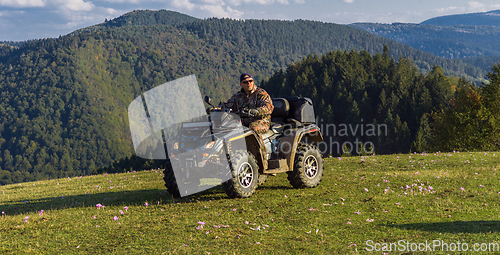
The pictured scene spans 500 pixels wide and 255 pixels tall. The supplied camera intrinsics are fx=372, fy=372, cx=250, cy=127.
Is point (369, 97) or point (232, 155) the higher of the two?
point (232, 155)

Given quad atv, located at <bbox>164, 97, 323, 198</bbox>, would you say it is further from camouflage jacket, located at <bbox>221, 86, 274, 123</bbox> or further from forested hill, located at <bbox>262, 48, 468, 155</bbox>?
forested hill, located at <bbox>262, 48, 468, 155</bbox>

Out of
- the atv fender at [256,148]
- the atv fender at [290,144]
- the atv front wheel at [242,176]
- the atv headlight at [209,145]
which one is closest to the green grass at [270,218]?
the atv front wheel at [242,176]

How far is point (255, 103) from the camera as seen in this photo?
9039 millimetres

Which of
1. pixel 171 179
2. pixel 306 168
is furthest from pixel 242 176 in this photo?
pixel 306 168

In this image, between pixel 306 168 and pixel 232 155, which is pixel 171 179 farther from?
pixel 306 168

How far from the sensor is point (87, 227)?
6.50m

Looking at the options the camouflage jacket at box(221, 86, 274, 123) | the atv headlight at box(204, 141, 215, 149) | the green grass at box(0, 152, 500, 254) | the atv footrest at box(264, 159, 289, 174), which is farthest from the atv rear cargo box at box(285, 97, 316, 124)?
the atv headlight at box(204, 141, 215, 149)

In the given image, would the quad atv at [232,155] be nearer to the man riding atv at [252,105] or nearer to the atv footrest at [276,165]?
the atv footrest at [276,165]

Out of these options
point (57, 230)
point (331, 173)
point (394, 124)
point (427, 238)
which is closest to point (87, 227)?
point (57, 230)

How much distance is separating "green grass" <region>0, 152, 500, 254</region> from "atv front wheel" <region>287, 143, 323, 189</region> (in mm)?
297

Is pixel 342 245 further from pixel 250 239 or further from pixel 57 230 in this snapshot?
pixel 57 230

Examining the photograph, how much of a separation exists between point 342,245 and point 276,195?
11.8 feet

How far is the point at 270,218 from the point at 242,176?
172cm

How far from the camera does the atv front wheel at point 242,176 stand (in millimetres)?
7926
